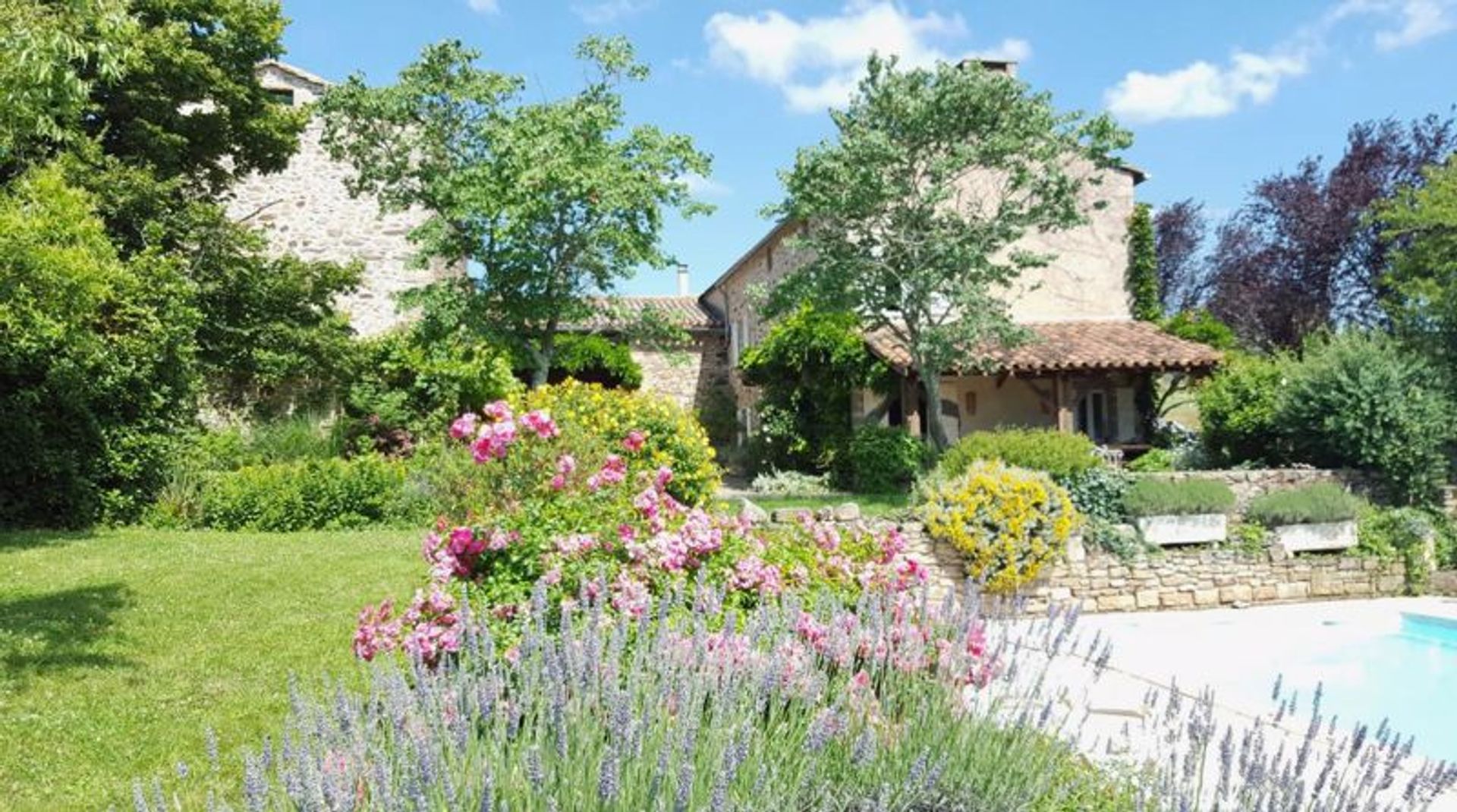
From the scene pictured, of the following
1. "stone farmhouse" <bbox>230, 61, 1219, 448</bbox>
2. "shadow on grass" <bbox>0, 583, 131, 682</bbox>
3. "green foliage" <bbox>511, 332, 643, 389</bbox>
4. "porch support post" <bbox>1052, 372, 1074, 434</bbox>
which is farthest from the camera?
"green foliage" <bbox>511, 332, 643, 389</bbox>

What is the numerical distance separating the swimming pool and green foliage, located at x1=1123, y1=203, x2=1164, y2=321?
1270 centimetres

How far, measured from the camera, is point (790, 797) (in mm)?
2721

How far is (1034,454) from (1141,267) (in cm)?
1297

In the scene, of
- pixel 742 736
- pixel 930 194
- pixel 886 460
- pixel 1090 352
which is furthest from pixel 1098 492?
pixel 742 736

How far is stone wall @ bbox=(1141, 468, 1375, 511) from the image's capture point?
12674 mm

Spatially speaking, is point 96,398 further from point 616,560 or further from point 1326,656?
point 1326,656

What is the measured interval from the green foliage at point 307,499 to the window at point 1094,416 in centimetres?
1522

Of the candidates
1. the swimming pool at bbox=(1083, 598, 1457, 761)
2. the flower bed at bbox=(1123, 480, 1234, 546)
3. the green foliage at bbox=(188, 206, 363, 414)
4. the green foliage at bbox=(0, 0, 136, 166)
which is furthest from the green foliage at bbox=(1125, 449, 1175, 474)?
the green foliage at bbox=(0, 0, 136, 166)

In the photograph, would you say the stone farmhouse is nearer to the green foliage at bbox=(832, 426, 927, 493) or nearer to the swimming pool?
the green foliage at bbox=(832, 426, 927, 493)

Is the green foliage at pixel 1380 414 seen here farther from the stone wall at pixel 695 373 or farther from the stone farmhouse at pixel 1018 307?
the stone wall at pixel 695 373

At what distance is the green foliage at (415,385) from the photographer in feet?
59.2

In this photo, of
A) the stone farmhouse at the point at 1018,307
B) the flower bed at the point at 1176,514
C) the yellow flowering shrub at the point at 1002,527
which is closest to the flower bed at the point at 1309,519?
the flower bed at the point at 1176,514

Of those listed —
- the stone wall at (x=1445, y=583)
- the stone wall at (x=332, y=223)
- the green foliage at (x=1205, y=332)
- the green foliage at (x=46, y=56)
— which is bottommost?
the stone wall at (x=1445, y=583)

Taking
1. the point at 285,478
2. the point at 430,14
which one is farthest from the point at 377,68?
the point at 285,478
